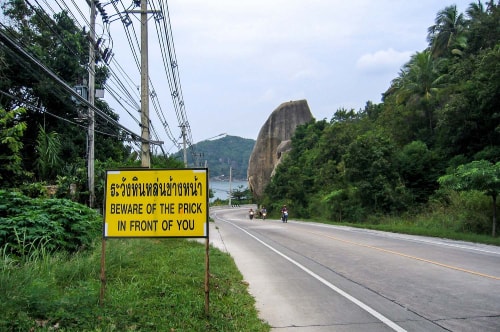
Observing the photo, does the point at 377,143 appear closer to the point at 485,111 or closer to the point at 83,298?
the point at 485,111

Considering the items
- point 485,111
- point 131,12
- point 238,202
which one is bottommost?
point 238,202

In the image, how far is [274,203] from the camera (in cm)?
5978

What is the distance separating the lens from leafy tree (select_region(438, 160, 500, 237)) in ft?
52.4

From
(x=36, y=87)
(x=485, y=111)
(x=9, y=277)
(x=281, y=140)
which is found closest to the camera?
(x=9, y=277)

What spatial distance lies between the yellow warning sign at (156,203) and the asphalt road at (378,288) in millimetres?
1973

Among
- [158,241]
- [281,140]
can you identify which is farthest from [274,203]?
[158,241]

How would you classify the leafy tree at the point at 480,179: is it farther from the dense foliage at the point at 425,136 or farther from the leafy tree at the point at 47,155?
the leafy tree at the point at 47,155

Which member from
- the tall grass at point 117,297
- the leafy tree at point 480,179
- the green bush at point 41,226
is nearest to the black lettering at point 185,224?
the tall grass at point 117,297

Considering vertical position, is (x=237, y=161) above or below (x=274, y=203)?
above

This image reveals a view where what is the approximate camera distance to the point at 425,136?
3488 centimetres

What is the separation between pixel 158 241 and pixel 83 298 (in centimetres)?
994

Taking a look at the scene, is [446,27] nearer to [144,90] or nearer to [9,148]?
[144,90]

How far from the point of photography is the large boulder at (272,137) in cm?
7731

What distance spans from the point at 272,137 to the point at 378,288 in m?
70.1
